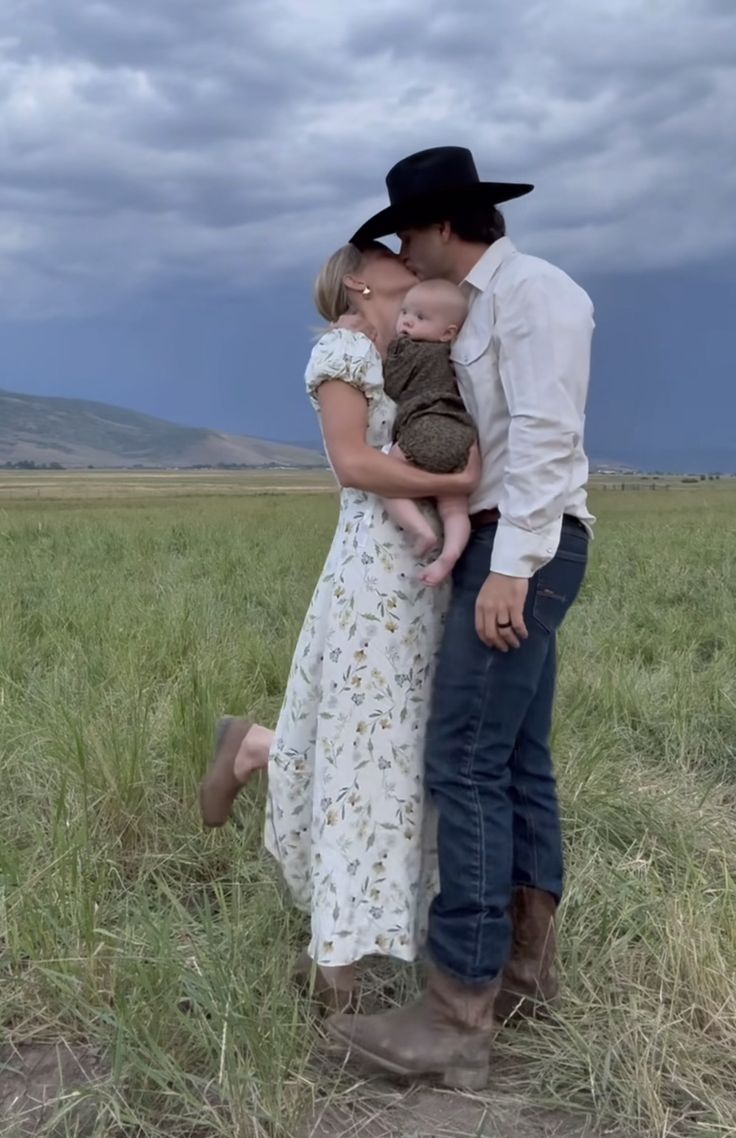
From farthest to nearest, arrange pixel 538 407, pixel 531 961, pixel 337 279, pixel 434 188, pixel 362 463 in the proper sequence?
pixel 531 961, pixel 337 279, pixel 362 463, pixel 434 188, pixel 538 407

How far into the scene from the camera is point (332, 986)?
8.40 ft

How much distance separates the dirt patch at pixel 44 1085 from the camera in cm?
226

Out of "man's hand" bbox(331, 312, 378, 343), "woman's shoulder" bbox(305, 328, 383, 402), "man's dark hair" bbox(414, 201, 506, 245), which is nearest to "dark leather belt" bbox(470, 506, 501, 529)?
"woman's shoulder" bbox(305, 328, 383, 402)

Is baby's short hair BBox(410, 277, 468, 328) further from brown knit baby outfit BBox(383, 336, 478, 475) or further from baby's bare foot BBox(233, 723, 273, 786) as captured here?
baby's bare foot BBox(233, 723, 273, 786)

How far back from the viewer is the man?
90.7 inches

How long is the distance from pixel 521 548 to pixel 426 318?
55 cm

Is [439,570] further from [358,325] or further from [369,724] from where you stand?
[358,325]

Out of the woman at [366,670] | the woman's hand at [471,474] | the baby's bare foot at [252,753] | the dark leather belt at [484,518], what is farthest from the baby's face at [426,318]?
the baby's bare foot at [252,753]

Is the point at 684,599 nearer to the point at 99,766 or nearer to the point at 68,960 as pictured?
the point at 99,766

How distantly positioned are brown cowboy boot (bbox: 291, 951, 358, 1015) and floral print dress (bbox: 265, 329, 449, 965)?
2.2 inches

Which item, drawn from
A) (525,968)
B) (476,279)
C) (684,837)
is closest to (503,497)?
(476,279)

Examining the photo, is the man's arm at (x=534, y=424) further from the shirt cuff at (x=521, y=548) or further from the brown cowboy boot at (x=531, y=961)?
the brown cowboy boot at (x=531, y=961)

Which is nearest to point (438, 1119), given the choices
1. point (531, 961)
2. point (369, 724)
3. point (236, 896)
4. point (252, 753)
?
point (531, 961)

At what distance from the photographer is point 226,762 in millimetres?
3104
